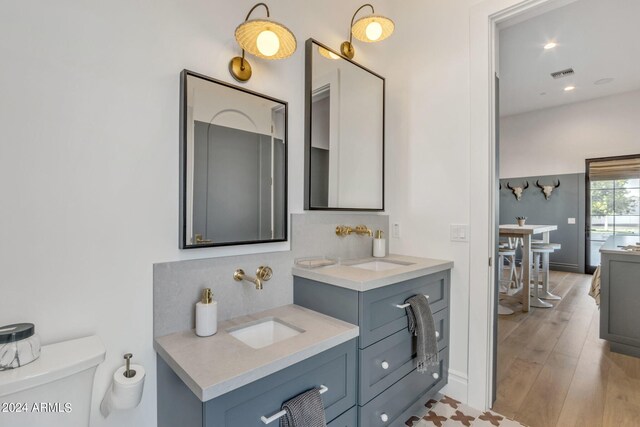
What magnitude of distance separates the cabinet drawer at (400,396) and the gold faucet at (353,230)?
0.86 metres

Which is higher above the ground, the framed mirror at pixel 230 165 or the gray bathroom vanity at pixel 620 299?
the framed mirror at pixel 230 165

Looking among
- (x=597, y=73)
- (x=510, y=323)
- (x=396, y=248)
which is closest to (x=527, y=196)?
(x=597, y=73)

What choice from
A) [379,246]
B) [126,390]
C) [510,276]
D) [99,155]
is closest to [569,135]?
[510,276]

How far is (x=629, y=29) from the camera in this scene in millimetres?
3154

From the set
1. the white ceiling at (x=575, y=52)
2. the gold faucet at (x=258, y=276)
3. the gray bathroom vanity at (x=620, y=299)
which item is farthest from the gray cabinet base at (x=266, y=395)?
the gray bathroom vanity at (x=620, y=299)

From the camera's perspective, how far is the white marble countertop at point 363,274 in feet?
4.48

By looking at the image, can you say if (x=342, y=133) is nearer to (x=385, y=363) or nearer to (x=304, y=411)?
(x=385, y=363)

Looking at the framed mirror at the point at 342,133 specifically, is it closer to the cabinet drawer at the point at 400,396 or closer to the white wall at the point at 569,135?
the cabinet drawer at the point at 400,396

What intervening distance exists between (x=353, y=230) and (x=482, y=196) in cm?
80

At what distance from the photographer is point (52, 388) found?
821mm

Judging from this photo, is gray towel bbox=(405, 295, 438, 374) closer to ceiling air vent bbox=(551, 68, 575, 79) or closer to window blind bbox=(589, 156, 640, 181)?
ceiling air vent bbox=(551, 68, 575, 79)

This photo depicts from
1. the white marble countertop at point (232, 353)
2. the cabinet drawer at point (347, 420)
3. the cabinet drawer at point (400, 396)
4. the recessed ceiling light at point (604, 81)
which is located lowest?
the cabinet drawer at point (400, 396)

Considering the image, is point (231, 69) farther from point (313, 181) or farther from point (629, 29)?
point (629, 29)

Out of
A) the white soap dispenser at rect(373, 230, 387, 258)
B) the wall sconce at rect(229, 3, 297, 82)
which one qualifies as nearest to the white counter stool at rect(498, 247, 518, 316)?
the white soap dispenser at rect(373, 230, 387, 258)
